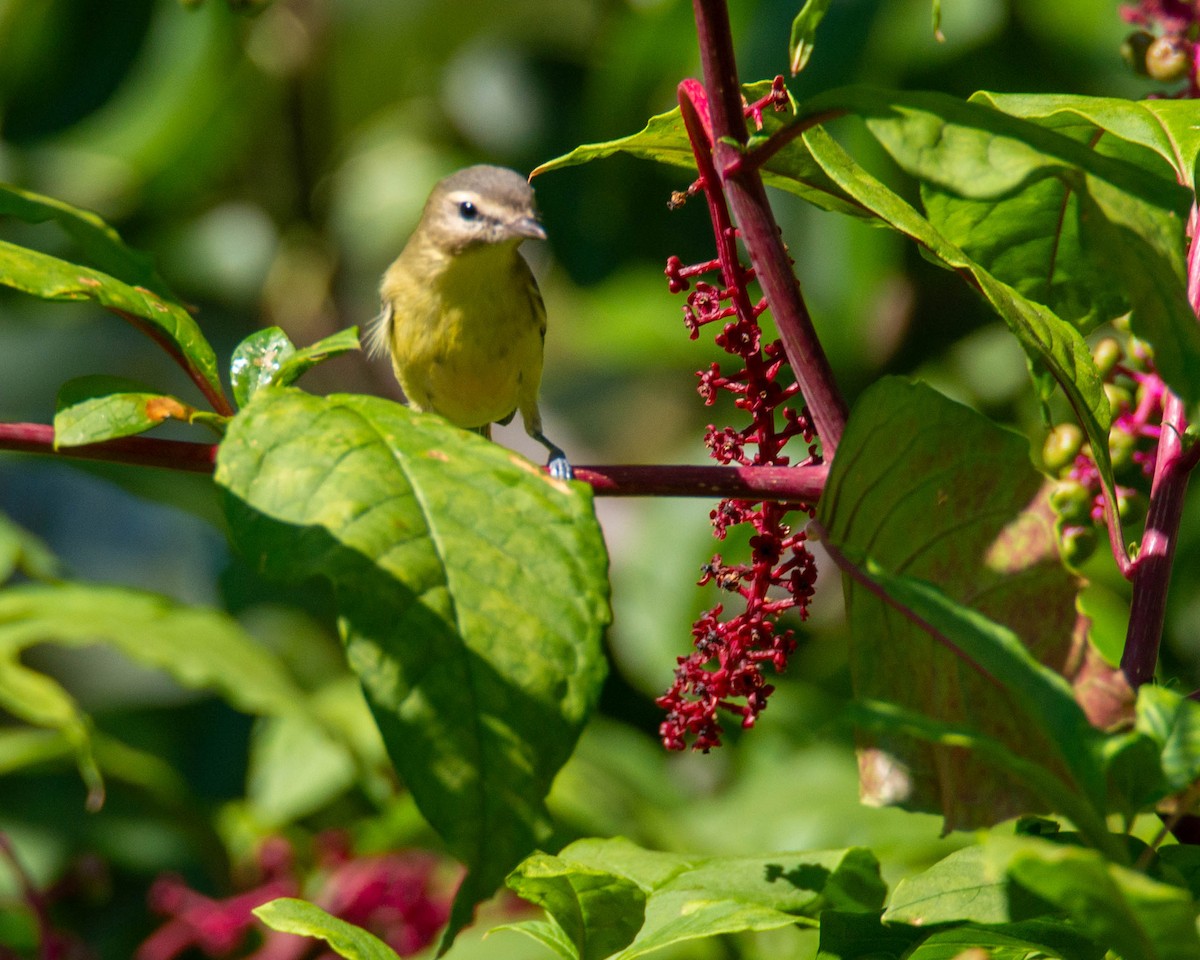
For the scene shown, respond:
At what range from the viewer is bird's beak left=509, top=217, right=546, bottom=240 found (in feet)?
10.5

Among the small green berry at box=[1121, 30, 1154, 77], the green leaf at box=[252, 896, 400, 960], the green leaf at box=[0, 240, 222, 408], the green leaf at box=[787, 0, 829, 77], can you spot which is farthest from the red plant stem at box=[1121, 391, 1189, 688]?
the green leaf at box=[0, 240, 222, 408]

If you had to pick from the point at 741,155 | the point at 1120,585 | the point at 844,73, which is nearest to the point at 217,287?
the point at 844,73

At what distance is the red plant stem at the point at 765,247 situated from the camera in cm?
121

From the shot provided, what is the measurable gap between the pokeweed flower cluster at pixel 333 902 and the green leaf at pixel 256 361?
5.59 ft

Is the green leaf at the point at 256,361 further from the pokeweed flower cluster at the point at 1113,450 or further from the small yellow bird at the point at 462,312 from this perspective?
the small yellow bird at the point at 462,312

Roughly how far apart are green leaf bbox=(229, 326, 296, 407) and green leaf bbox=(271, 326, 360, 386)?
0.4 inches

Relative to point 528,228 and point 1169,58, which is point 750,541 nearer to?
point 1169,58

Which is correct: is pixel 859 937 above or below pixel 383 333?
below

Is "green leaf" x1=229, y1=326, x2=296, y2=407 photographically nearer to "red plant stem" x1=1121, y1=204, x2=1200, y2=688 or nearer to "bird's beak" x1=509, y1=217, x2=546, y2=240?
"red plant stem" x1=1121, y1=204, x2=1200, y2=688

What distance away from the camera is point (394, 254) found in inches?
246

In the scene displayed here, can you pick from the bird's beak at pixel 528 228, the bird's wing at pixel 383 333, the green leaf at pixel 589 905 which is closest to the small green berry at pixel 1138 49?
the green leaf at pixel 589 905

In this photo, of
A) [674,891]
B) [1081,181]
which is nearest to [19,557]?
[674,891]

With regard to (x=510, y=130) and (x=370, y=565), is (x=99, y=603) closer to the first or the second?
(x=370, y=565)

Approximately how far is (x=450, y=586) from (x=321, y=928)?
1.44ft
